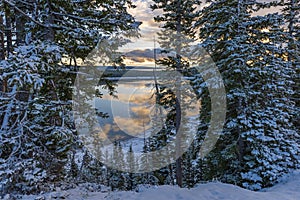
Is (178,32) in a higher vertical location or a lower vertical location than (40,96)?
higher

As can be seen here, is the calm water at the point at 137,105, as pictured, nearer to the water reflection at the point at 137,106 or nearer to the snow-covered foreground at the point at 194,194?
the water reflection at the point at 137,106

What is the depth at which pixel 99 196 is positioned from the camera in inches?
275

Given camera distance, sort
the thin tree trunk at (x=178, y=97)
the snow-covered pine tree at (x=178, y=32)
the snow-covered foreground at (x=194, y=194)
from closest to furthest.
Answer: the snow-covered foreground at (x=194, y=194)
the snow-covered pine tree at (x=178, y=32)
the thin tree trunk at (x=178, y=97)

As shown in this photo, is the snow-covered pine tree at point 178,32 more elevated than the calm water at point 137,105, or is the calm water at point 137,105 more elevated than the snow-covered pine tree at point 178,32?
the snow-covered pine tree at point 178,32

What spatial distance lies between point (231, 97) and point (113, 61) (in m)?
5.17

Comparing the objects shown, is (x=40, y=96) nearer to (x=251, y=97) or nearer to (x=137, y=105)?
(x=251, y=97)

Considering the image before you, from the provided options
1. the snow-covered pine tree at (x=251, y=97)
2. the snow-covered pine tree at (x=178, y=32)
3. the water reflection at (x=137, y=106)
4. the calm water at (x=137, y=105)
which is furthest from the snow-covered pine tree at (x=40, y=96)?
the snow-covered pine tree at (x=178, y=32)

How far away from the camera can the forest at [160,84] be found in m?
5.48

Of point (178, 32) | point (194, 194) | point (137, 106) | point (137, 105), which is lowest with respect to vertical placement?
point (194, 194)

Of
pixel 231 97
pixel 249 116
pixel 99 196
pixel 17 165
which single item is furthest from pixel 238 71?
pixel 17 165

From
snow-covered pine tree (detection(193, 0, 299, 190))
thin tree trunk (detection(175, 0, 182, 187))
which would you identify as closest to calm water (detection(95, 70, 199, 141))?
thin tree trunk (detection(175, 0, 182, 187))

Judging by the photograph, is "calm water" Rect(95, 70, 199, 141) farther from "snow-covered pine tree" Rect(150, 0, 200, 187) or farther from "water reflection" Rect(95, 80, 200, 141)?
"snow-covered pine tree" Rect(150, 0, 200, 187)

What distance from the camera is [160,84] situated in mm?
14398

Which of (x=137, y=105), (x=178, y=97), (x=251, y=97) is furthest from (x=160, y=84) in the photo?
(x=137, y=105)
